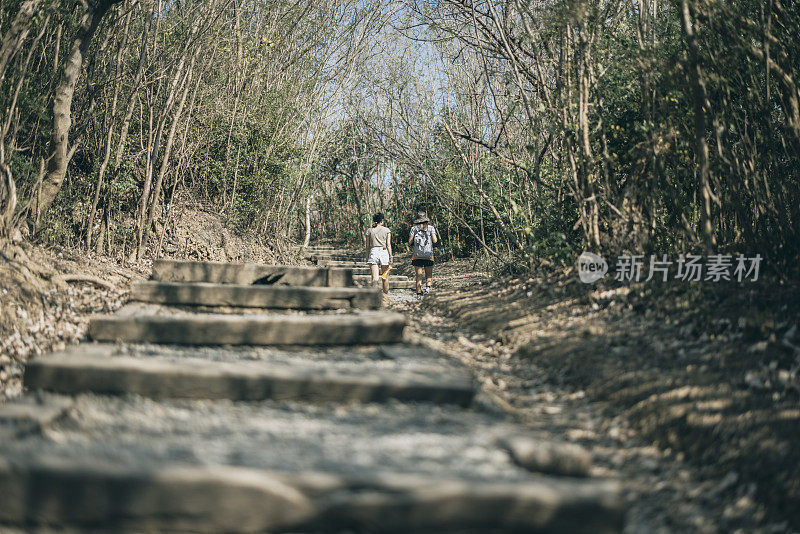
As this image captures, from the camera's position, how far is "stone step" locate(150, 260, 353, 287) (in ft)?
17.9

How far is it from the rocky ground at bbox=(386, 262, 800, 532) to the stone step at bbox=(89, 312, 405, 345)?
0.84 m

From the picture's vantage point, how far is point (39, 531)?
1.92 metres

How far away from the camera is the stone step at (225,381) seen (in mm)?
2828

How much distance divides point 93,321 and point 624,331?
370 cm

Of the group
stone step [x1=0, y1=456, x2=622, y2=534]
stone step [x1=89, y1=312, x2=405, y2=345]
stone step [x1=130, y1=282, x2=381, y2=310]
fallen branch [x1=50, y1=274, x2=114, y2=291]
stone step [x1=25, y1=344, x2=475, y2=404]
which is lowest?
stone step [x1=0, y1=456, x2=622, y2=534]

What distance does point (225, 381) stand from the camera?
9.35ft

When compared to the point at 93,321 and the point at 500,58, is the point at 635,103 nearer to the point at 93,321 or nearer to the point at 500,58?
the point at 500,58

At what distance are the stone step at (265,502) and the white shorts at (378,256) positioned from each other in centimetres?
757

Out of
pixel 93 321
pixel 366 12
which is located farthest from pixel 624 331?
pixel 366 12

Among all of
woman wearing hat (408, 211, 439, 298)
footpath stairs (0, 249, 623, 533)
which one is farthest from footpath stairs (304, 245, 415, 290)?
footpath stairs (0, 249, 623, 533)

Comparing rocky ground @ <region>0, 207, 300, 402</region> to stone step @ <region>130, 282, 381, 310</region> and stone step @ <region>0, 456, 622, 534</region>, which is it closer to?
stone step @ <region>130, 282, 381, 310</region>

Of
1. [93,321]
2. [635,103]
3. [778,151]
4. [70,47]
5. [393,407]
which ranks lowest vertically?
[393,407]

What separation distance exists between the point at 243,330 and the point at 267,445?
5.15ft

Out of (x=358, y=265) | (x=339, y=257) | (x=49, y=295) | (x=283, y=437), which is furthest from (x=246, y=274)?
(x=339, y=257)
